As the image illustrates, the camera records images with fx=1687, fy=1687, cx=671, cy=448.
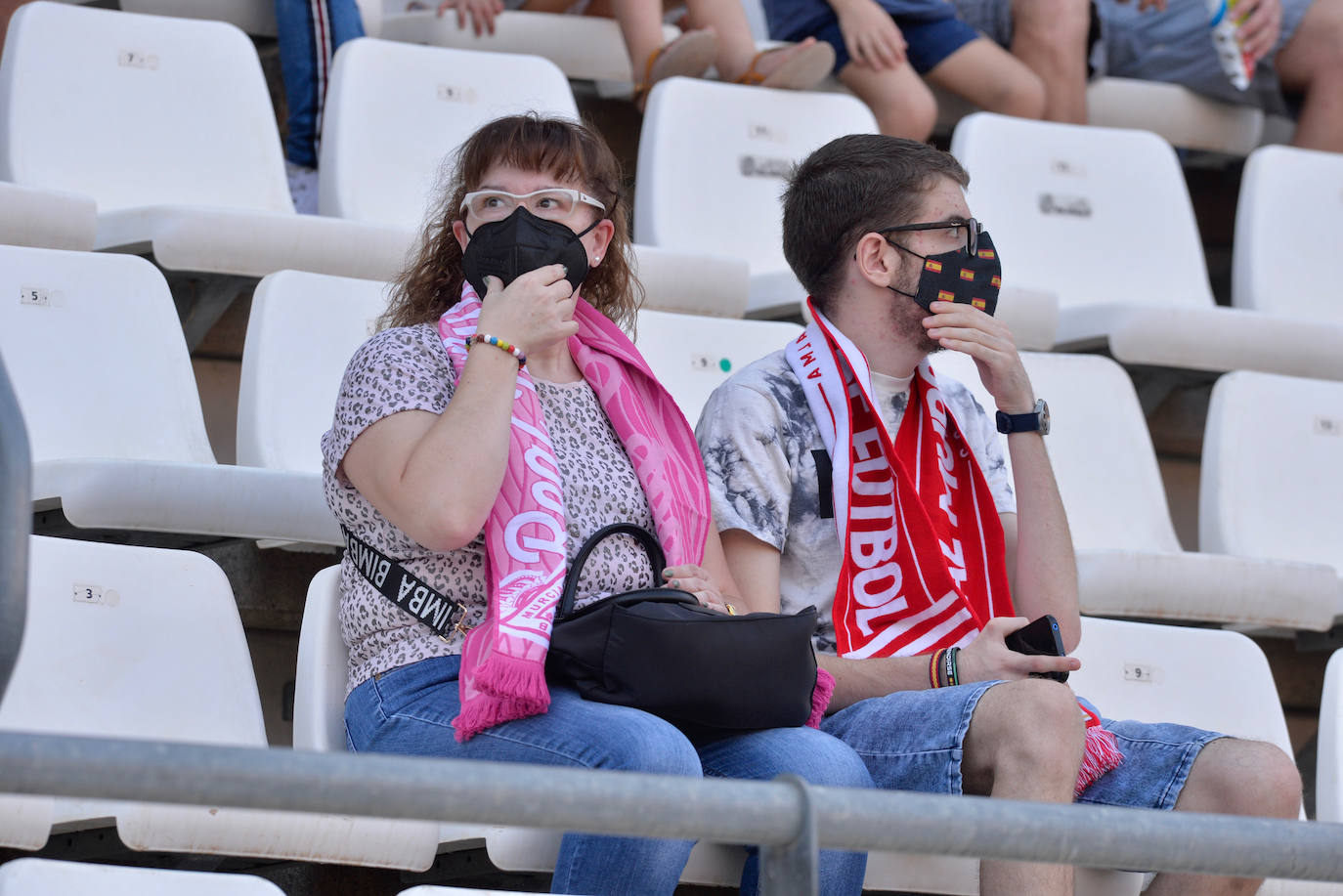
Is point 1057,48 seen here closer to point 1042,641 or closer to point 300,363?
point 300,363

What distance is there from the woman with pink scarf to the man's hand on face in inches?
13.5

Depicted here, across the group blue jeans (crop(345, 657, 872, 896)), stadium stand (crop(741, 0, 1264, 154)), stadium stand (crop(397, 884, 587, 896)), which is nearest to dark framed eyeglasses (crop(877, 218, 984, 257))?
blue jeans (crop(345, 657, 872, 896))

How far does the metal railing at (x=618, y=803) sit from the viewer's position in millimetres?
835

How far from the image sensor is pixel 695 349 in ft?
8.64

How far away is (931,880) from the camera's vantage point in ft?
5.95

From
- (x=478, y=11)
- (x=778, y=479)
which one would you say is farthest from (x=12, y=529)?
(x=478, y=11)

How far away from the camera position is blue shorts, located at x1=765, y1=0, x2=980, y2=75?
3.68 m

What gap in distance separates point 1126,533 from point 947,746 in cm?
118

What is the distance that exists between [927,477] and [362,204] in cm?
135

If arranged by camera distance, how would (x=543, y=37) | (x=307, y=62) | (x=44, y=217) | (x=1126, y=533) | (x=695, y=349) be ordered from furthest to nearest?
(x=543, y=37), (x=307, y=62), (x=1126, y=533), (x=695, y=349), (x=44, y=217)

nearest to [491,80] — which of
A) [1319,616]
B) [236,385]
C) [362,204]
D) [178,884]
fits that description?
[362,204]

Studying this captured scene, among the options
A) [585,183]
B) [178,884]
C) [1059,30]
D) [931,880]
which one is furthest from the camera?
[1059,30]

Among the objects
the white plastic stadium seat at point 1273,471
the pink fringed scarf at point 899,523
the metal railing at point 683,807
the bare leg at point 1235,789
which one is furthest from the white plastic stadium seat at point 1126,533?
the metal railing at point 683,807

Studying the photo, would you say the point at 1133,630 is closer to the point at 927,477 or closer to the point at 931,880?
the point at 927,477
